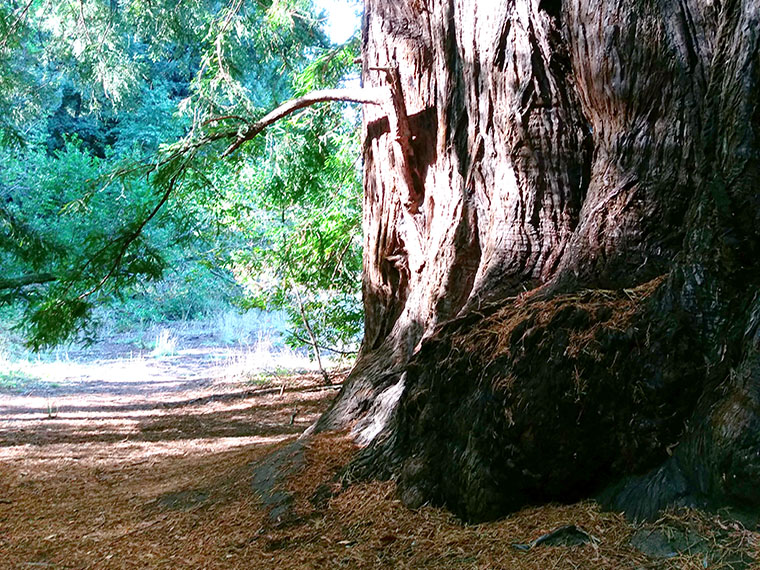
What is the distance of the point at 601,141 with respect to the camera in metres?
3.18

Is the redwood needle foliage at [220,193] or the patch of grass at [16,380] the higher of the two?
the redwood needle foliage at [220,193]

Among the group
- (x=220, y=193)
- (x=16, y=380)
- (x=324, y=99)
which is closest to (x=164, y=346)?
(x=16, y=380)

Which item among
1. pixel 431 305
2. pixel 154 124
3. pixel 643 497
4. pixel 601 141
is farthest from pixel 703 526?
pixel 154 124

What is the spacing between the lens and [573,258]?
304cm

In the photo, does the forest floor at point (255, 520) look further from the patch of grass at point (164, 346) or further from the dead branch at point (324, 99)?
the patch of grass at point (164, 346)

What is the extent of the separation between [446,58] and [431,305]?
1472mm

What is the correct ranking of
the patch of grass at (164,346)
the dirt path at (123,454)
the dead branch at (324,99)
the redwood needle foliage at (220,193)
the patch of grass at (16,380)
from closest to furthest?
1. the dirt path at (123,454)
2. the dead branch at (324,99)
3. the redwood needle foliage at (220,193)
4. the patch of grass at (16,380)
5. the patch of grass at (164,346)

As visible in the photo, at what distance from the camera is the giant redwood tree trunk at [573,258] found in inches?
90.8

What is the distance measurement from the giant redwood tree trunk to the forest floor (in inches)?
5.6

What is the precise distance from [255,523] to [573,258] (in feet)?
6.15

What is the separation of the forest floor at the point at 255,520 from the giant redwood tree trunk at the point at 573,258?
0.14 metres

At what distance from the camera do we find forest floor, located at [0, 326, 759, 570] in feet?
7.45

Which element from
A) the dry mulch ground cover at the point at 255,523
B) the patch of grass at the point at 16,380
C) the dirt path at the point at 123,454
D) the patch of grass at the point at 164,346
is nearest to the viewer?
the dry mulch ground cover at the point at 255,523

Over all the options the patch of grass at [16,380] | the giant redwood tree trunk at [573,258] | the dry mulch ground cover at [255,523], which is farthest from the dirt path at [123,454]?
the giant redwood tree trunk at [573,258]
